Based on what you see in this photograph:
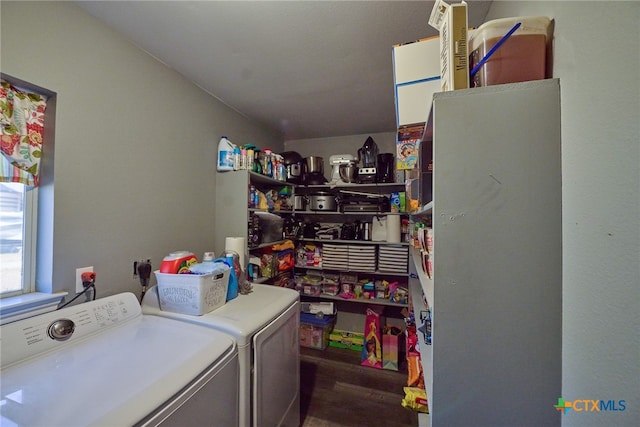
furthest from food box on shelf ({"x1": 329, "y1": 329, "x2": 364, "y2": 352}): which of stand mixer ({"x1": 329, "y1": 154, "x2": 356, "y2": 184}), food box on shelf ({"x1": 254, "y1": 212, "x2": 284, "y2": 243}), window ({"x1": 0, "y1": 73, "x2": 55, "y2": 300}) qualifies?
window ({"x1": 0, "y1": 73, "x2": 55, "y2": 300})

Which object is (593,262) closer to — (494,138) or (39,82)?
(494,138)

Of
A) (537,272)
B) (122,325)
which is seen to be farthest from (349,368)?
(537,272)

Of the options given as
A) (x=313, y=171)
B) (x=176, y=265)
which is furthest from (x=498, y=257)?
(x=313, y=171)

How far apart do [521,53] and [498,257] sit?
578 mm

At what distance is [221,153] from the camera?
6.73 ft

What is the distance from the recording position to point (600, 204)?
0.50m

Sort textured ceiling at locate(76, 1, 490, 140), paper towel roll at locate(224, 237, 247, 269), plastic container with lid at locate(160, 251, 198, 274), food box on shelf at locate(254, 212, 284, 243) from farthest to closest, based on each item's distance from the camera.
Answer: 1. food box on shelf at locate(254, 212, 284, 243)
2. paper towel roll at locate(224, 237, 247, 269)
3. plastic container with lid at locate(160, 251, 198, 274)
4. textured ceiling at locate(76, 1, 490, 140)

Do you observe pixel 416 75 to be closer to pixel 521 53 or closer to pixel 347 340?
pixel 521 53

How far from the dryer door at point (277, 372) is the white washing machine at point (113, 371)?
13cm

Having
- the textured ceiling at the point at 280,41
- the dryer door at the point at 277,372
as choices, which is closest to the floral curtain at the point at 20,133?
the textured ceiling at the point at 280,41

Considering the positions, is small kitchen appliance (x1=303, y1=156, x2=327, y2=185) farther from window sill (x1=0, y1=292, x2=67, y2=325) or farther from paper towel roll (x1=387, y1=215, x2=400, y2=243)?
window sill (x1=0, y1=292, x2=67, y2=325)

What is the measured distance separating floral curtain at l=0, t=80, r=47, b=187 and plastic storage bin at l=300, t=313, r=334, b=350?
8.10 feet

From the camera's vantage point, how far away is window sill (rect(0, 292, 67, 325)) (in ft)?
3.11

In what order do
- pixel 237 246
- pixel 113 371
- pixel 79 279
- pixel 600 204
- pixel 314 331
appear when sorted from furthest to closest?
pixel 314 331 < pixel 237 246 < pixel 79 279 < pixel 113 371 < pixel 600 204
